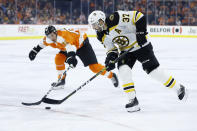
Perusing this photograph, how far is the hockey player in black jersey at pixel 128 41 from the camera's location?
3.29 meters

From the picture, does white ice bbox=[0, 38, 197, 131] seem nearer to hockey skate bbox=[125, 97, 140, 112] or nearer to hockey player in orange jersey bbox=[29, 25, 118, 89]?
hockey skate bbox=[125, 97, 140, 112]

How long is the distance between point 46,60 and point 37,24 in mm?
6508

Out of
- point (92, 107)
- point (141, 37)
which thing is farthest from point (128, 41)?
point (92, 107)

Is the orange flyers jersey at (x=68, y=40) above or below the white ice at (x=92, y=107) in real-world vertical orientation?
above

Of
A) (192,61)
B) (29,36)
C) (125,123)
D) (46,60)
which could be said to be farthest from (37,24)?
(125,123)

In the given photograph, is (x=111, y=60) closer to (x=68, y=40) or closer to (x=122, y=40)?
(x=122, y=40)

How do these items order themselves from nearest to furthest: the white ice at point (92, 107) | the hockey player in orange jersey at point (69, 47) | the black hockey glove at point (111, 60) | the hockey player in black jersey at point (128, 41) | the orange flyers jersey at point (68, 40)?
the white ice at point (92, 107)
the hockey player in black jersey at point (128, 41)
the black hockey glove at point (111, 60)
the hockey player in orange jersey at point (69, 47)
the orange flyers jersey at point (68, 40)

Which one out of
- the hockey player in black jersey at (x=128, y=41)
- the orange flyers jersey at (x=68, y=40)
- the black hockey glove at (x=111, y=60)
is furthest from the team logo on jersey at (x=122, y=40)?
the orange flyers jersey at (x=68, y=40)

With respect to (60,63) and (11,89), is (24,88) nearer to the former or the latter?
(11,89)

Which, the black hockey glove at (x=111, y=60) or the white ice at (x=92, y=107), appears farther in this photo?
the black hockey glove at (x=111, y=60)

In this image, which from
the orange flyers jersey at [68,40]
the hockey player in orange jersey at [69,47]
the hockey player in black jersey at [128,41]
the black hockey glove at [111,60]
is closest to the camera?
the hockey player in black jersey at [128,41]

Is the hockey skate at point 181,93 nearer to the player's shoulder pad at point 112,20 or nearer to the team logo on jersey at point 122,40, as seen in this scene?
the team logo on jersey at point 122,40

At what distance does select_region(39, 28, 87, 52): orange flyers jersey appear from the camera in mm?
3963

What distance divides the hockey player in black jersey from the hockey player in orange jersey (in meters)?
0.57
